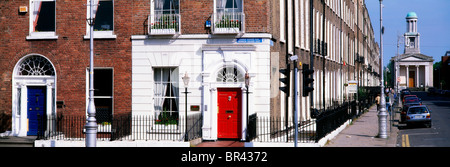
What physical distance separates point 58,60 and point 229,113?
298 inches

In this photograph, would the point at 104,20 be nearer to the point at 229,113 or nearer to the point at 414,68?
the point at 229,113

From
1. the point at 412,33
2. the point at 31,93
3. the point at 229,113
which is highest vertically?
the point at 412,33

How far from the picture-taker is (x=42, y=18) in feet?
73.4

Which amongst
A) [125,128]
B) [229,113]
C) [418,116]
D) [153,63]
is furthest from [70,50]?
[418,116]

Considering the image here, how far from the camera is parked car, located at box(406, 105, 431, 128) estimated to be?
32062 mm

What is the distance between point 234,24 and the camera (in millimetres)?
20547

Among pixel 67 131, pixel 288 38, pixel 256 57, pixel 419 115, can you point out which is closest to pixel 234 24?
pixel 256 57

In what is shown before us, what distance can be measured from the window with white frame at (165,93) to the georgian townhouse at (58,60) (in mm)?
1140

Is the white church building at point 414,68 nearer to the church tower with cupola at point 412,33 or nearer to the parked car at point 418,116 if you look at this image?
the church tower with cupola at point 412,33

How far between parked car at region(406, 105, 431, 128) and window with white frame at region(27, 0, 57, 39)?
71.6 ft

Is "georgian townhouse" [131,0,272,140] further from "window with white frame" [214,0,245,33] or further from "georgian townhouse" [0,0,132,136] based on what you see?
"georgian townhouse" [0,0,132,136]

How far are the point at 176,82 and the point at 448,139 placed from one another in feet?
43.1

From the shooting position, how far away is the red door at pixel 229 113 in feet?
68.2
